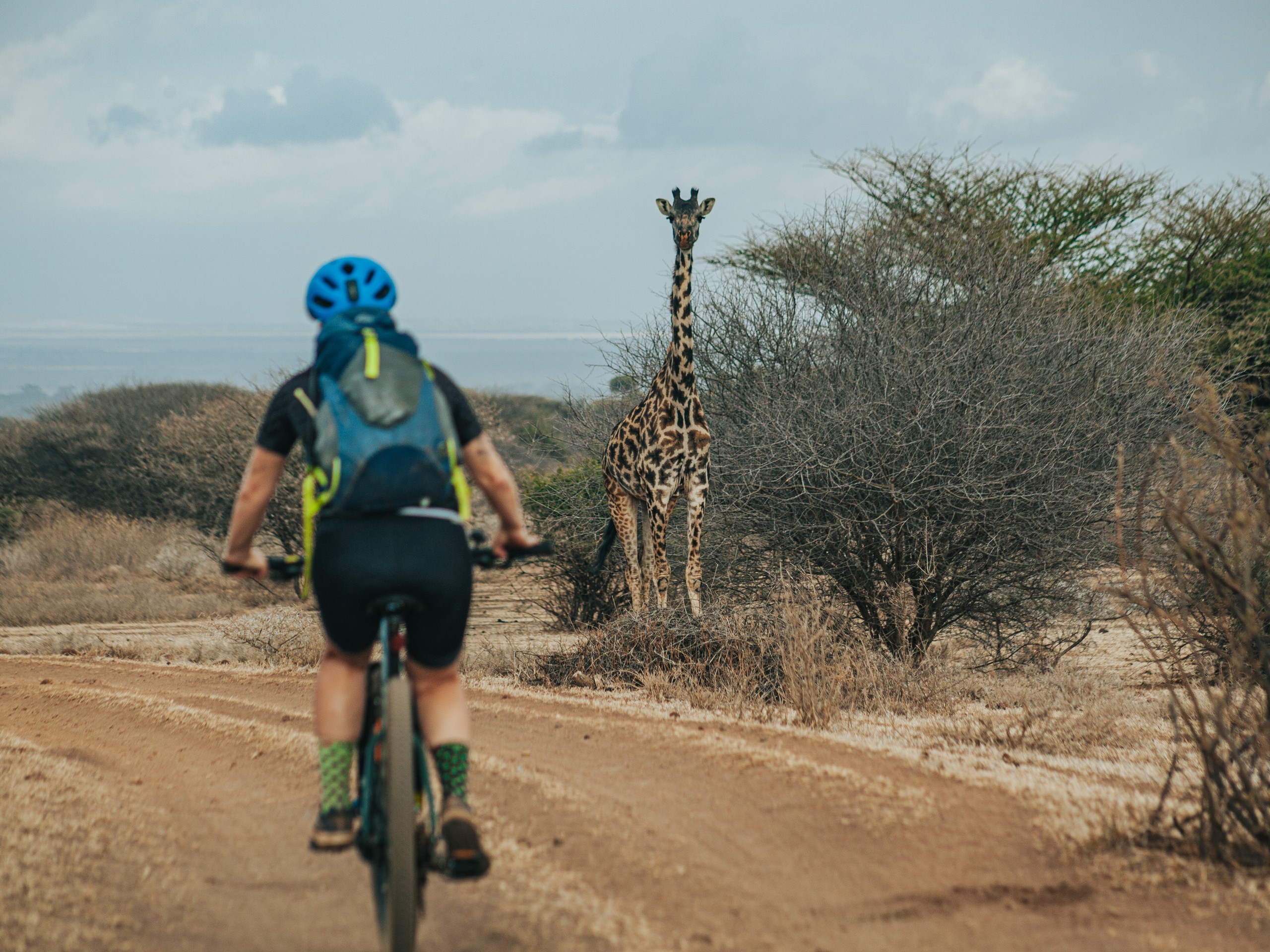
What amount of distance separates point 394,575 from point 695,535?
543 cm

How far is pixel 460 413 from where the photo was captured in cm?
329

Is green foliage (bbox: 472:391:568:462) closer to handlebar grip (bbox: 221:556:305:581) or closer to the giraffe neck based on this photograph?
the giraffe neck

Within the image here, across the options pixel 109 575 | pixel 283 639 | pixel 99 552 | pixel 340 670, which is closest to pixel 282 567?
pixel 340 670

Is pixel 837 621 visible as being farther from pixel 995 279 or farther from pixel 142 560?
pixel 142 560

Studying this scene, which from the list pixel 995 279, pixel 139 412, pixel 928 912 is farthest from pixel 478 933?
pixel 139 412

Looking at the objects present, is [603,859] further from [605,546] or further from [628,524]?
[605,546]

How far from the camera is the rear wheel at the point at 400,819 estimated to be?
2.76 meters

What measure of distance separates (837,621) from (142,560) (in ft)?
44.1

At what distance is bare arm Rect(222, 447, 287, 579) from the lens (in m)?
3.23

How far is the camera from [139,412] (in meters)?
26.4

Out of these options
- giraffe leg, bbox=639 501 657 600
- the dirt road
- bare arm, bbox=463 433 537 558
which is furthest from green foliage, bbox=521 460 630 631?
bare arm, bbox=463 433 537 558

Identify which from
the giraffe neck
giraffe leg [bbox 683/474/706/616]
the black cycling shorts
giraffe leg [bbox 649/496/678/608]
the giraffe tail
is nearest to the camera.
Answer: the black cycling shorts

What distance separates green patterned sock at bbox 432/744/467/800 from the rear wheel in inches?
7.6

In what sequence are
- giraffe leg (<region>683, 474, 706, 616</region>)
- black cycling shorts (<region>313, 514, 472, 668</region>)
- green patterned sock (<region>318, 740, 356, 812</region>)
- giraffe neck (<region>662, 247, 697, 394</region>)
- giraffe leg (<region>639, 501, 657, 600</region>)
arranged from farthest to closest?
giraffe leg (<region>639, 501, 657, 600</region>), giraffe neck (<region>662, 247, 697, 394</region>), giraffe leg (<region>683, 474, 706, 616</region>), green patterned sock (<region>318, 740, 356, 812</region>), black cycling shorts (<region>313, 514, 472, 668</region>)
